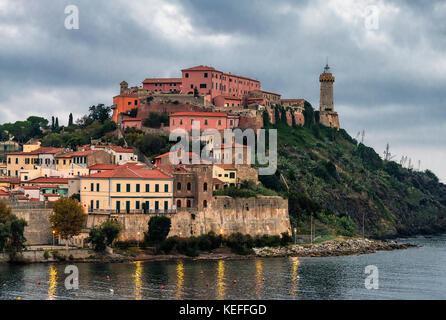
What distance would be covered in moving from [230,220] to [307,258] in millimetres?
8206

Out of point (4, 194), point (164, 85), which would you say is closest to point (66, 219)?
point (4, 194)

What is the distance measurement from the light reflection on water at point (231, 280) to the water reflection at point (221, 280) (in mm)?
Result: 69

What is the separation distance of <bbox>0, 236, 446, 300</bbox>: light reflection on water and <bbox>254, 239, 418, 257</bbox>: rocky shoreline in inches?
106

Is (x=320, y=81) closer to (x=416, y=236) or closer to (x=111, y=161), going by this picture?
(x=416, y=236)

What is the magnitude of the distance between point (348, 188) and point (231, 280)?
5479 cm

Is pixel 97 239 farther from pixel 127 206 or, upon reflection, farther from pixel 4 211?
pixel 4 211

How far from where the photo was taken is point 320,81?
14562cm

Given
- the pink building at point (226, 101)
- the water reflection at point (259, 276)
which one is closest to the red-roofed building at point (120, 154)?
the water reflection at point (259, 276)

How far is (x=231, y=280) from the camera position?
64188 mm

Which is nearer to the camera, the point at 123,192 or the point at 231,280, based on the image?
the point at 231,280

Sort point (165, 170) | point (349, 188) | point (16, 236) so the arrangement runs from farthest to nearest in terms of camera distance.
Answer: point (349, 188)
point (165, 170)
point (16, 236)
